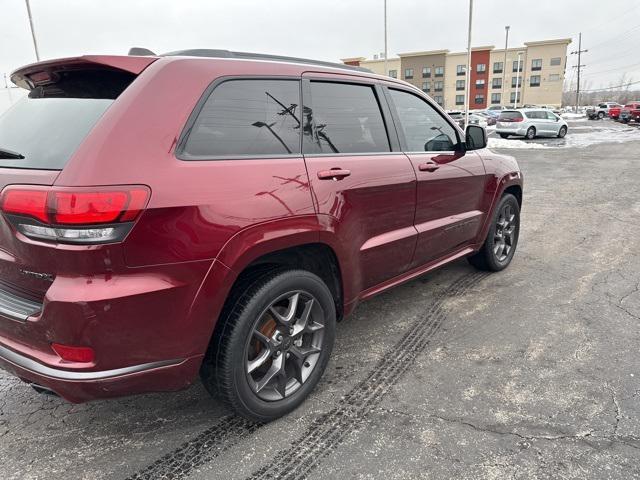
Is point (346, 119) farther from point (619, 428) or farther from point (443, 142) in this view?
point (619, 428)

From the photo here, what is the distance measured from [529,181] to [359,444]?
9830 mm

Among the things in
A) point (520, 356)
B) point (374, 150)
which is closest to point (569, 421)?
point (520, 356)

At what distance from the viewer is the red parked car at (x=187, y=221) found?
1.78m

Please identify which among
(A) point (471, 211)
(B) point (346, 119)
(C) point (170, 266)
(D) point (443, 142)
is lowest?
(A) point (471, 211)

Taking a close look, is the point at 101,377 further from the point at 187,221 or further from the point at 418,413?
the point at 418,413

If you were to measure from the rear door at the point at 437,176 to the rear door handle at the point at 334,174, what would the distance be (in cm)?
78

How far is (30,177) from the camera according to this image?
186 cm

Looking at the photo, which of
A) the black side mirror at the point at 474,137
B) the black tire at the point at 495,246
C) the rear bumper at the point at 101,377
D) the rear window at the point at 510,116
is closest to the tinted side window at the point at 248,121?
the rear bumper at the point at 101,377

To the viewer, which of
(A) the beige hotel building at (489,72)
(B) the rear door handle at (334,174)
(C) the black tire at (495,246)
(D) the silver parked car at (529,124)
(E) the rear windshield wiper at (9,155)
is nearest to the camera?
(E) the rear windshield wiper at (9,155)

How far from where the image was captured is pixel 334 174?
102 inches

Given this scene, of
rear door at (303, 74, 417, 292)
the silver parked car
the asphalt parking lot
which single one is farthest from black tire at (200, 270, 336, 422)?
the silver parked car

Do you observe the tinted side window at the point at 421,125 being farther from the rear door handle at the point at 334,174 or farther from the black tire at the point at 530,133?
the black tire at the point at 530,133

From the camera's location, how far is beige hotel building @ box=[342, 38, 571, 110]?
245 ft

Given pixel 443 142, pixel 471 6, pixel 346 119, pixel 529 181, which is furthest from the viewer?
Answer: pixel 471 6
